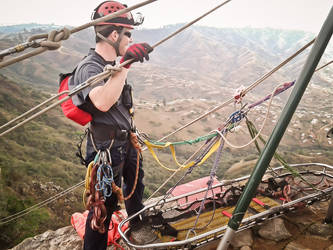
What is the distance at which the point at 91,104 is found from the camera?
2.23 metres

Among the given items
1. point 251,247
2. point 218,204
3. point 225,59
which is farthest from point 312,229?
point 225,59

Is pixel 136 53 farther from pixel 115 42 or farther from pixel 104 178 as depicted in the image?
pixel 104 178

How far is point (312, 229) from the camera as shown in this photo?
9.94ft

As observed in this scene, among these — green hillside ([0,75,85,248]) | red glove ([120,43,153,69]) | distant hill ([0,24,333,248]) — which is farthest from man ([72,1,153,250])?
green hillside ([0,75,85,248])

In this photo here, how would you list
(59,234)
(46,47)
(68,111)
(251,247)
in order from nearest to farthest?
1. (46,47)
2. (68,111)
3. (251,247)
4. (59,234)

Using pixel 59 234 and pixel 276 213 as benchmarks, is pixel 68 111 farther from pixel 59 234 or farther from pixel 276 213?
pixel 276 213

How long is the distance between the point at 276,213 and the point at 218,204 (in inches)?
34.2

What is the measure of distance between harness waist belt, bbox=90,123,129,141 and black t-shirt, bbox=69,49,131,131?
36 millimetres

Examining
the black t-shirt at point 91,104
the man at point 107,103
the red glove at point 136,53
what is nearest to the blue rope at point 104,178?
the man at point 107,103

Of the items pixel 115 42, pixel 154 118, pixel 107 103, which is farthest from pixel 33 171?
pixel 154 118

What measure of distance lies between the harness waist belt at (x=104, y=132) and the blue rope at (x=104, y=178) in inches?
12.5

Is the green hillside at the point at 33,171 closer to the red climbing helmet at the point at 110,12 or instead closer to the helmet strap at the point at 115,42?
the helmet strap at the point at 115,42

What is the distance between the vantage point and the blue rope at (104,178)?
2318 millimetres

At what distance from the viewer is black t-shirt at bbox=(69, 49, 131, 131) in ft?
7.07
